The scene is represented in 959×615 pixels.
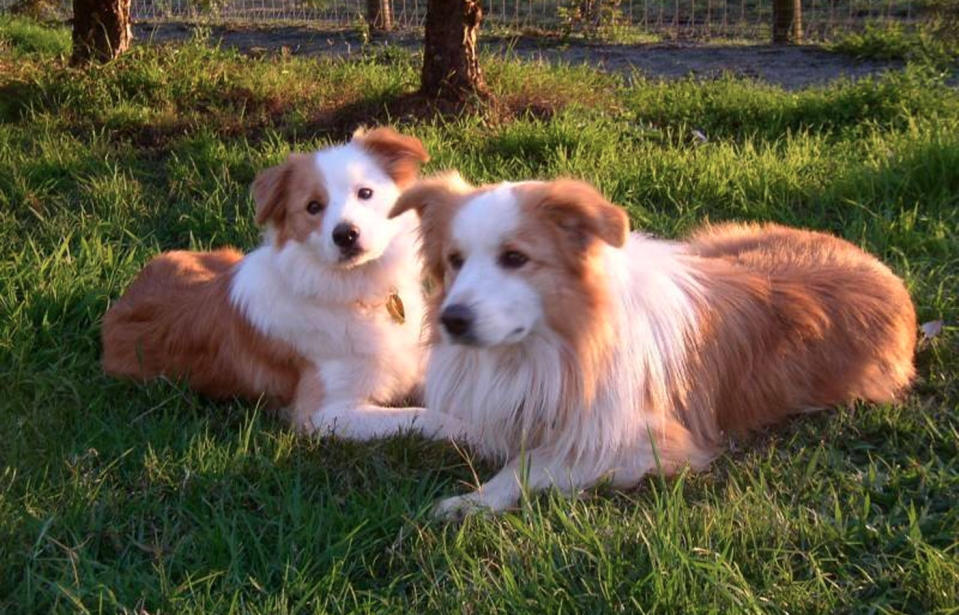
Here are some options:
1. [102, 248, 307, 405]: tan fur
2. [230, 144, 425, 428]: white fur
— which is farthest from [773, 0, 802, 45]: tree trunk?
[102, 248, 307, 405]: tan fur

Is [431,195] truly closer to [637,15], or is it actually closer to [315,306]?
[315,306]

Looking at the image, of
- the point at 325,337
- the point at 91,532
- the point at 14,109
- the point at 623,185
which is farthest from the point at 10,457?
the point at 14,109

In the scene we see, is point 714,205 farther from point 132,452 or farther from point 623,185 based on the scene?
point 132,452

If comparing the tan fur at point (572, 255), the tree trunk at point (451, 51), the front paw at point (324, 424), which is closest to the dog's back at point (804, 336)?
the tan fur at point (572, 255)

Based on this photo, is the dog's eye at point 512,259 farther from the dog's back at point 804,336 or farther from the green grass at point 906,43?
the green grass at point 906,43

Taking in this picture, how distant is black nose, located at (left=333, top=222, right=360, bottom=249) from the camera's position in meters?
3.65

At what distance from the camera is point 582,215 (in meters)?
2.92

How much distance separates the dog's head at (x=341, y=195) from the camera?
3701mm

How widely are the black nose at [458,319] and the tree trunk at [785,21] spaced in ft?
26.4

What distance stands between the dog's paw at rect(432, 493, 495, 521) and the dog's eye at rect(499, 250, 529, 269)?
71 centimetres

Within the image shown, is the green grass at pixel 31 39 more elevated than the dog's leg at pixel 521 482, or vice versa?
the green grass at pixel 31 39


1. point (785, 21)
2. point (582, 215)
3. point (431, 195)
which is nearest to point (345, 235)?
point (431, 195)

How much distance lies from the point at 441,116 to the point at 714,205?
194 centimetres

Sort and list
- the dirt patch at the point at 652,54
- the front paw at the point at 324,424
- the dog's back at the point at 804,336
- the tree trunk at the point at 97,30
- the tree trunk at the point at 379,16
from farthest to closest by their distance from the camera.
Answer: the tree trunk at the point at 379,16 → the dirt patch at the point at 652,54 → the tree trunk at the point at 97,30 → the front paw at the point at 324,424 → the dog's back at the point at 804,336
